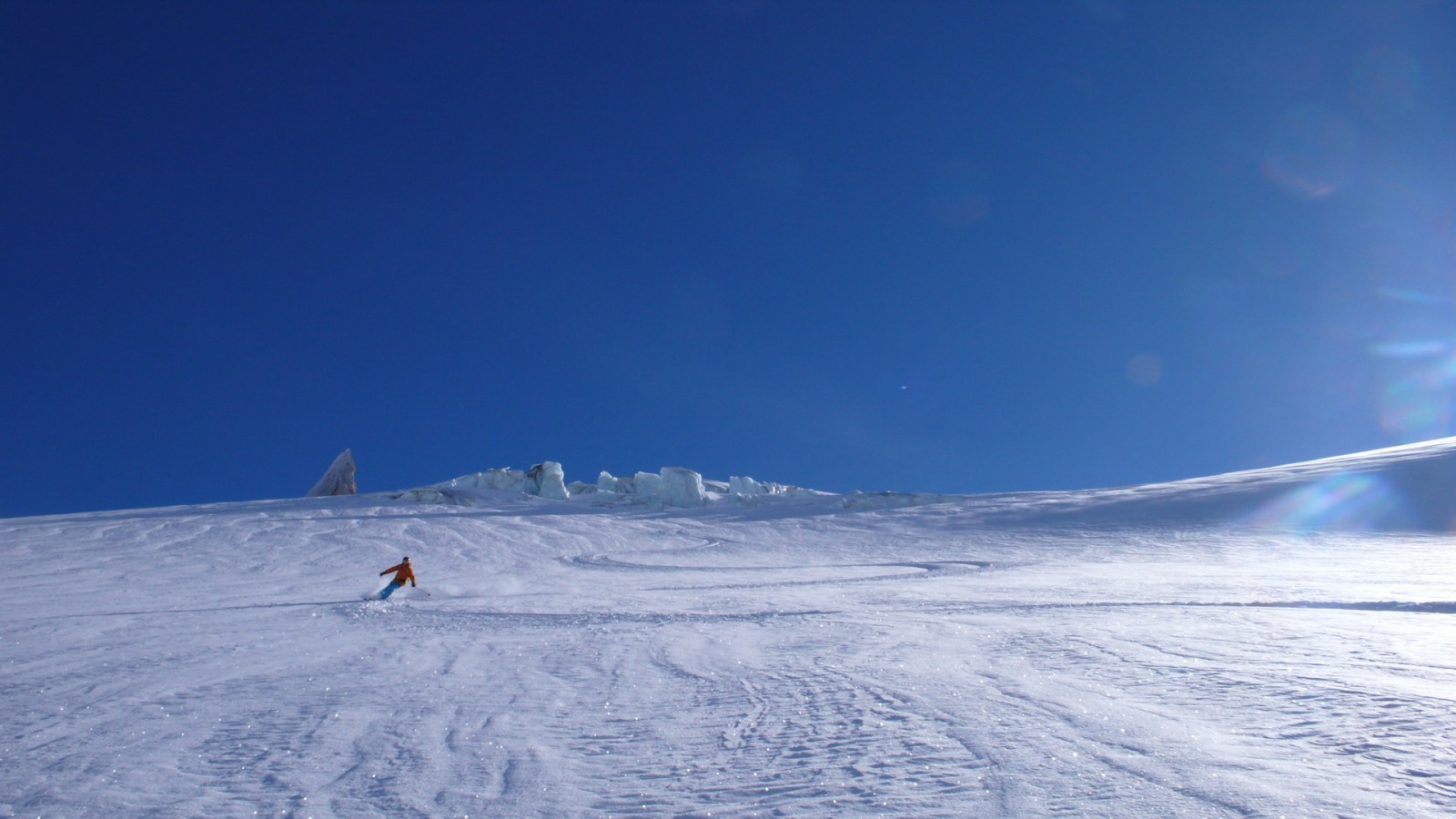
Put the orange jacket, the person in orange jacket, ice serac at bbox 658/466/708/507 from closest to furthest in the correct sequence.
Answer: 1. the person in orange jacket
2. the orange jacket
3. ice serac at bbox 658/466/708/507

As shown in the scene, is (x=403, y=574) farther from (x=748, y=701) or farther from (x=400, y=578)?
(x=748, y=701)

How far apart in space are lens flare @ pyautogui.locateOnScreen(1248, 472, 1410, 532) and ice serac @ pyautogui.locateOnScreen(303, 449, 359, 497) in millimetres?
36975

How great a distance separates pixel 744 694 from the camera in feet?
16.7

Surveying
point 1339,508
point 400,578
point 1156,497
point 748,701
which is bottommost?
point 748,701

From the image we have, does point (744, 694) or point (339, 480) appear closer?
point (744, 694)

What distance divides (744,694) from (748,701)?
166 mm

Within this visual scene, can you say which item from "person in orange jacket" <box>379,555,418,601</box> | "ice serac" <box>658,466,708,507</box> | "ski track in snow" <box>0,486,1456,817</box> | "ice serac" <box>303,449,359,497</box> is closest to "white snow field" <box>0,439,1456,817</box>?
"ski track in snow" <box>0,486,1456,817</box>

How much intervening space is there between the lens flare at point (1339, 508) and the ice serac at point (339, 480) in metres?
37.0

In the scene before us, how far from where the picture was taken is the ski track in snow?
3387 mm

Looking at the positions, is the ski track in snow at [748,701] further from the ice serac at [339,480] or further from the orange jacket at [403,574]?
the ice serac at [339,480]

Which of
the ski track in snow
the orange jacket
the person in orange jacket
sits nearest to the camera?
the ski track in snow

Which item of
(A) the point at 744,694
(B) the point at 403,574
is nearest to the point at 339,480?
(B) the point at 403,574

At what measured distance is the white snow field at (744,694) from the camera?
3.40 m

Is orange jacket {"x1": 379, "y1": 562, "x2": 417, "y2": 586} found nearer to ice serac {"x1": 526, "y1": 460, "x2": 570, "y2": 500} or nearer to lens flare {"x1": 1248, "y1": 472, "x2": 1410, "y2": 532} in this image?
lens flare {"x1": 1248, "y1": 472, "x2": 1410, "y2": 532}
